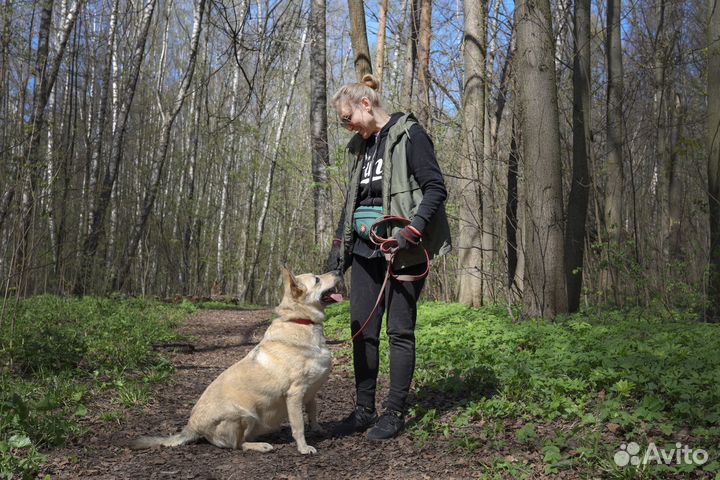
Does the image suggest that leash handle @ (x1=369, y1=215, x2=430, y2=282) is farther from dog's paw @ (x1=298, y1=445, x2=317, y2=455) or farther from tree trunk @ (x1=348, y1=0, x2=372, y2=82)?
tree trunk @ (x1=348, y1=0, x2=372, y2=82)

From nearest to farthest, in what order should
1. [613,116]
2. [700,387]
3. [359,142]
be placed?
[700,387], [359,142], [613,116]

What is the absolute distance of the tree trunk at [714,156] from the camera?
7.08m

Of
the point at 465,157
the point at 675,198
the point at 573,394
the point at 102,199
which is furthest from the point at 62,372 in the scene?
the point at 675,198

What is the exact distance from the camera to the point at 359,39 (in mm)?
11414

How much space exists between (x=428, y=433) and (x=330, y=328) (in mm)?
5434

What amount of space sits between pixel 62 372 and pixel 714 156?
842 centimetres

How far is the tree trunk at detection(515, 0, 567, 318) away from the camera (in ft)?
22.5

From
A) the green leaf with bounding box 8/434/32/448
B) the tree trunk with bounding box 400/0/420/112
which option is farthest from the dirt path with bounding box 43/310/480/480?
the tree trunk with bounding box 400/0/420/112

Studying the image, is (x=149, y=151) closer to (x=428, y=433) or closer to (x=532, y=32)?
(x=532, y=32)

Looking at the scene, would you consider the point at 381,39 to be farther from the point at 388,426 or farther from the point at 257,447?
the point at 257,447

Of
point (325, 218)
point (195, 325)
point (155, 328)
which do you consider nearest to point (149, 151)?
point (325, 218)

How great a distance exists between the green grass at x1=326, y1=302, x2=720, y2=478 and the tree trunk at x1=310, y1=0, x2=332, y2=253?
25.8 feet

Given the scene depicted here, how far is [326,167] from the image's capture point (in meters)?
12.8

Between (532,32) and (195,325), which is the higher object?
(532,32)
